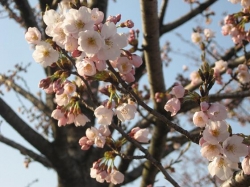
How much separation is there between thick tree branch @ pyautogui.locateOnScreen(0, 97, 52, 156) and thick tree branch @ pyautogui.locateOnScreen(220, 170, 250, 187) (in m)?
1.75

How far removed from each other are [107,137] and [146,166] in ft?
4.22

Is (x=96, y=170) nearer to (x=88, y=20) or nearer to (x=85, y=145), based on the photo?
(x=85, y=145)

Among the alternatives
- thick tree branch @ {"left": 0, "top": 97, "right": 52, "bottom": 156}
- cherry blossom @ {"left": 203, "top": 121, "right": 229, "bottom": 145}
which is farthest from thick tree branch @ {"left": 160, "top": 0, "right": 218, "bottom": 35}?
cherry blossom @ {"left": 203, "top": 121, "right": 229, "bottom": 145}

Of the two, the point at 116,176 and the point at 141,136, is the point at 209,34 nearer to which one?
the point at 141,136

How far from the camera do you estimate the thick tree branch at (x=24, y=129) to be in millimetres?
2446

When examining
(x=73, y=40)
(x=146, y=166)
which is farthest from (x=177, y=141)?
Answer: (x=73, y=40)

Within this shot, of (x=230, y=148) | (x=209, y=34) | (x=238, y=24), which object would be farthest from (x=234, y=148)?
(x=209, y=34)

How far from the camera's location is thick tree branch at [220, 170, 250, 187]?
3.88ft

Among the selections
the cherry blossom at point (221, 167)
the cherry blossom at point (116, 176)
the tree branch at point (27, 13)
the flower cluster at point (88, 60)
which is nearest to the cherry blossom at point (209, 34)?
the tree branch at point (27, 13)

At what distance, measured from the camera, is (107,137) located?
4.96 feet

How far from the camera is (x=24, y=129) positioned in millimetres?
2592

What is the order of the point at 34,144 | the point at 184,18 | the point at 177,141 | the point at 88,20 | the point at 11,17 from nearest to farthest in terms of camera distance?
1. the point at 88,20
2. the point at 34,144
3. the point at 184,18
4. the point at 177,141
5. the point at 11,17

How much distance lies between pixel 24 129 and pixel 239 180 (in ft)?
6.04

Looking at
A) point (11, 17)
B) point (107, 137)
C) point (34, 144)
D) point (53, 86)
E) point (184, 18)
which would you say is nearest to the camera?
point (53, 86)
